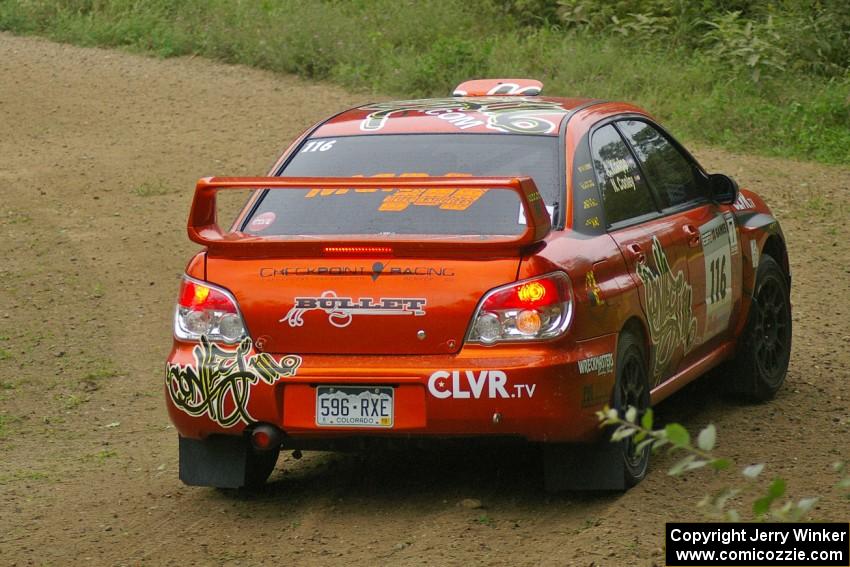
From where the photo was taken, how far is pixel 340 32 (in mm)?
17266

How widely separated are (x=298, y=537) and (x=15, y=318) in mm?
4821

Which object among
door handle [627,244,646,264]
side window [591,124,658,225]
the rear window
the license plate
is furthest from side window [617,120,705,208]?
the license plate

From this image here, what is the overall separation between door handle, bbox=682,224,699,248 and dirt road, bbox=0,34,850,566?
928 mm

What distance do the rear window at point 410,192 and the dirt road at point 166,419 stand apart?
3.39 feet

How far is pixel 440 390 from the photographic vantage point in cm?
521

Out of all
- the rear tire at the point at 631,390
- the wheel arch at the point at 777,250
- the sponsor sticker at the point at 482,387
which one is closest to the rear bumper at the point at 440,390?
the sponsor sticker at the point at 482,387

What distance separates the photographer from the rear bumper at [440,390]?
520 cm

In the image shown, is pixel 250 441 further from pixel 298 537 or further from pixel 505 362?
pixel 505 362

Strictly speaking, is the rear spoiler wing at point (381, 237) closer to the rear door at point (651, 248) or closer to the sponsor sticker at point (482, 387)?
the sponsor sticker at point (482, 387)

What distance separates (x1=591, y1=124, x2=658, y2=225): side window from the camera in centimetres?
608

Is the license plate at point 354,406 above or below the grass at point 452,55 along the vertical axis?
above

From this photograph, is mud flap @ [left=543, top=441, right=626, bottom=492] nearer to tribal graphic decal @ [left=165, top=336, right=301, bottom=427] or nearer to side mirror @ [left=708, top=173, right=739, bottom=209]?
tribal graphic decal @ [left=165, top=336, right=301, bottom=427]

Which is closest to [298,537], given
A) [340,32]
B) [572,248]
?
[572,248]

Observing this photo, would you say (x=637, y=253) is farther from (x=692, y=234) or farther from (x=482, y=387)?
(x=482, y=387)
